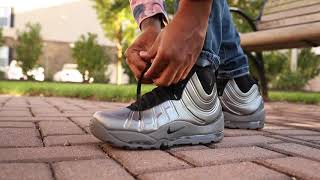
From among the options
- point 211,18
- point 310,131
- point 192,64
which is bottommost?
point 310,131

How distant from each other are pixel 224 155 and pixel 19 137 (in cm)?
60

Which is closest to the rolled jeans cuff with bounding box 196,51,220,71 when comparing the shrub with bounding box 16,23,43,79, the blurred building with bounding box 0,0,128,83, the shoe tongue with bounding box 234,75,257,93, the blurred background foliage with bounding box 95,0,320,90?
the shoe tongue with bounding box 234,75,257,93

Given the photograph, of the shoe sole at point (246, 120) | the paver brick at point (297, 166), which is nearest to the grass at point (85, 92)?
the shoe sole at point (246, 120)

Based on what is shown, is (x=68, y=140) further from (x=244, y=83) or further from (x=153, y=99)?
(x=244, y=83)

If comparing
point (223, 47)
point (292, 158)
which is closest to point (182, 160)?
point (292, 158)

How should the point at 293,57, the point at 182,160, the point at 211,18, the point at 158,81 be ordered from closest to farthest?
the point at 182,160 → the point at 158,81 → the point at 211,18 → the point at 293,57

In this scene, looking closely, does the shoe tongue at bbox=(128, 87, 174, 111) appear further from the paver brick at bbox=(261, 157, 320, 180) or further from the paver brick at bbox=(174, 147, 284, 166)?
the paver brick at bbox=(261, 157, 320, 180)

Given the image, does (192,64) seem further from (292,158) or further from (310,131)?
(310,131)

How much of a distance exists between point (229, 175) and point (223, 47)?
0.76 meters

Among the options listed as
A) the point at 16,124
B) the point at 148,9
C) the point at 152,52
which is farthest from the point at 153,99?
the point at 16,124

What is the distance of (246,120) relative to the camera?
4.98 ft

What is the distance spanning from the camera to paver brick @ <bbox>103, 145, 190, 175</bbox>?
842 mm

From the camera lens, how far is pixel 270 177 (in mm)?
794

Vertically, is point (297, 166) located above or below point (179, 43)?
below
